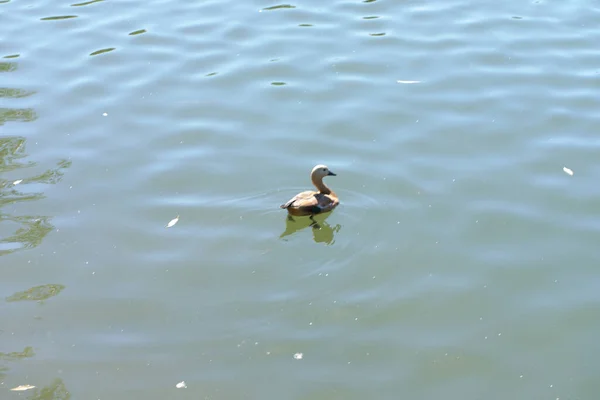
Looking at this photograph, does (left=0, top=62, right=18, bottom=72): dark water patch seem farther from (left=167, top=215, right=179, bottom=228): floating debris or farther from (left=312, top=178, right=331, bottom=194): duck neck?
(left=312, top=178, right=331, bottom=194): duck neck

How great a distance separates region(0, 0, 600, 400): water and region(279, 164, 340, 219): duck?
23 centimetres

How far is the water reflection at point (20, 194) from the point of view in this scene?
10.7 metres

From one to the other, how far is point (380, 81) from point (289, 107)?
1623mm

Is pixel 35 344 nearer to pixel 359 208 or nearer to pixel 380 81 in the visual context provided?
pixel 359 208

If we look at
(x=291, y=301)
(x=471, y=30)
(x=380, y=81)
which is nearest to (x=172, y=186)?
(x=291, y=301)

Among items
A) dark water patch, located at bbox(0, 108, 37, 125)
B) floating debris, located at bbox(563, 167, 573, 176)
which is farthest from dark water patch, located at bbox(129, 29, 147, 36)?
floating debris, located at bbox(563, 167, 573, 176)

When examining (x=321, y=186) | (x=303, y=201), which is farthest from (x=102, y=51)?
(x=303, y=201)

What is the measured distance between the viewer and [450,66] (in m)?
14.1

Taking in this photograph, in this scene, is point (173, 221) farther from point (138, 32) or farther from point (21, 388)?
point (138, 32)

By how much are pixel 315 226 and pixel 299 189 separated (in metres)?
0.71

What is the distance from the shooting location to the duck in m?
10.8

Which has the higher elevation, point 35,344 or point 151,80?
point 151,80

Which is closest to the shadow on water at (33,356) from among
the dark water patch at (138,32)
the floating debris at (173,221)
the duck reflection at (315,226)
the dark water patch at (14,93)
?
the floating debris at (173,221)

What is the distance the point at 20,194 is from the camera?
38.1ft
